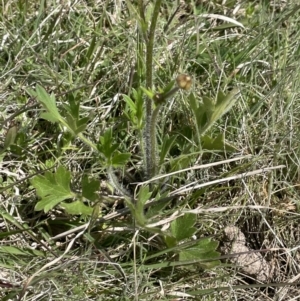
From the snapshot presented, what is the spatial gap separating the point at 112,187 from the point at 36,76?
558mm

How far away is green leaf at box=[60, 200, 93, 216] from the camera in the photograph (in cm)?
180

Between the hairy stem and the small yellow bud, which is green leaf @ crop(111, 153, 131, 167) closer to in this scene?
the hairy stem

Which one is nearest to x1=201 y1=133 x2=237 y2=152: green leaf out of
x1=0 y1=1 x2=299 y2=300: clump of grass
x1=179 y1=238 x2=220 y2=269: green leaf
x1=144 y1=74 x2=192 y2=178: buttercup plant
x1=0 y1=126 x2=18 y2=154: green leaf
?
x1=0 y1=1 x2=299 y2=300: clump of grass

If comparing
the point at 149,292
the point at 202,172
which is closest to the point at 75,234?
the point at 149,292

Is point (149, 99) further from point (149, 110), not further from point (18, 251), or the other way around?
point (18, 251)

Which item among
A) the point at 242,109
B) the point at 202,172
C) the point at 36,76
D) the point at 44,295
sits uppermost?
the point at 36,76

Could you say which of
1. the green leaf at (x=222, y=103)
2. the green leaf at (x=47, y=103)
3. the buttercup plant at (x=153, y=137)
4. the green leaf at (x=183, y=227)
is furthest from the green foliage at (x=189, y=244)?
the green leaf at (x=47, y=103)

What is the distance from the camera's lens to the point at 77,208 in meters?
1.82

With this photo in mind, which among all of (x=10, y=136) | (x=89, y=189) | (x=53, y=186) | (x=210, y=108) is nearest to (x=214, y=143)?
(x=210, y=108)

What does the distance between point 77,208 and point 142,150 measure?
286 millimetres

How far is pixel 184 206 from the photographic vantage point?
1.93 metres

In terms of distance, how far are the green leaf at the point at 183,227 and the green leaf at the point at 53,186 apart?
340 mm

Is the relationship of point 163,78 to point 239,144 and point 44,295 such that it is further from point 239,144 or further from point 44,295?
A: point 44,295

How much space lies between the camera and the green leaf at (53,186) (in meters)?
1.81
